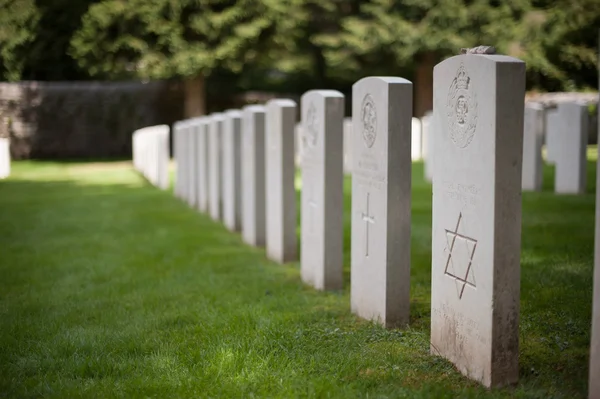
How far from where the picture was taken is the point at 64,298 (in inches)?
271

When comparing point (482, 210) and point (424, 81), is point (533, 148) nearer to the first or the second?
point (482, 210)

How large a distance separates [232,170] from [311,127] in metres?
3.41

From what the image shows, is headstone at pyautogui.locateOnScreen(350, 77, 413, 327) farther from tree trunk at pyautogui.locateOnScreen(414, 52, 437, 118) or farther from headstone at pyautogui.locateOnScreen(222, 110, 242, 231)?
tree trunk at pyautogui.locateOnScreen(414, 52, 437, 118)

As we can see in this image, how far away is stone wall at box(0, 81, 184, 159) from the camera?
25469 millimetres

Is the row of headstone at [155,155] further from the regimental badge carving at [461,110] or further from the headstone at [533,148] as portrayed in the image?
the regimental badge carving at [461,110]

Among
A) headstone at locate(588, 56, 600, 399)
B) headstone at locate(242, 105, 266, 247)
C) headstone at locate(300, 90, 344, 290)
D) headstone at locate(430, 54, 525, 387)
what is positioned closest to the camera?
headstone at locate(588, 56, 600, 399)

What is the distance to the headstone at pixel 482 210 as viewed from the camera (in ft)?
14.1

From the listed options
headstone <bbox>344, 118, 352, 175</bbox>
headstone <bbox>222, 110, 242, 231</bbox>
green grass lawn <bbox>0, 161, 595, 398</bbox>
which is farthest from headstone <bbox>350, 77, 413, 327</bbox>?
headstone <bbox>344, 118, 352, 175</bbox>

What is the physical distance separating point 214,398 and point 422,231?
19.3ft

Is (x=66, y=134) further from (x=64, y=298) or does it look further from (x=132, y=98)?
(x=64, y=298)

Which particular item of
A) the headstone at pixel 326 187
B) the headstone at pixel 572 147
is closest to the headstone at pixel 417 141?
the headstone at pixel 572 147

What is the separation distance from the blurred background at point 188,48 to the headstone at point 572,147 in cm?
1229

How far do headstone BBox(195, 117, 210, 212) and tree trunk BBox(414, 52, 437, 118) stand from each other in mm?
16657

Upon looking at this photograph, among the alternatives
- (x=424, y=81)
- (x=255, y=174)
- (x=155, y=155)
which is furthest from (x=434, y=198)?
(x=424, y=81)
